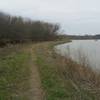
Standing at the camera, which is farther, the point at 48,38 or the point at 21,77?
the point at 48,38

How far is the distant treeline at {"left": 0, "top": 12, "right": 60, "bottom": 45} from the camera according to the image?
4420 centimetres

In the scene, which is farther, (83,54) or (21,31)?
(21,31)

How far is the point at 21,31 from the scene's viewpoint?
5644 centimetres

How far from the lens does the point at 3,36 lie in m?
42.8

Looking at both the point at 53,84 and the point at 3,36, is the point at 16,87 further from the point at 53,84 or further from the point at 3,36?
the point at 3,36

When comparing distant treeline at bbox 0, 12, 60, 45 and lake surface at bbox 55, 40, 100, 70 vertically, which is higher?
distant treeline at bbox 0, 12, 60, 45

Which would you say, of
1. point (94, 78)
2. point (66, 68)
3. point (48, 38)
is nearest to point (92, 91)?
point (94, 78)

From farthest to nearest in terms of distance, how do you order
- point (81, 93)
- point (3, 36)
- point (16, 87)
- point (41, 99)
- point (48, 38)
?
point (48, 38) → point (3, 36) → point (16, 87) → point (81, 93) → point (41, 99)

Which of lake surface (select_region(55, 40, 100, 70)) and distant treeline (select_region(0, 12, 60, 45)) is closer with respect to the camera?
lake surface (select_region(55, 40, 100, 70))

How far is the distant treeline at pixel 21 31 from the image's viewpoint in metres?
44.2

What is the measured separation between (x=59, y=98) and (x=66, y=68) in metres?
5.90

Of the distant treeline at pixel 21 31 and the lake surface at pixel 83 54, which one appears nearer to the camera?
the lake surface at pixel 83 54

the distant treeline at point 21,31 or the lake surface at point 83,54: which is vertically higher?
the distant treeline at point 21,31

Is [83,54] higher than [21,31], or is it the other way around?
[21,31]
